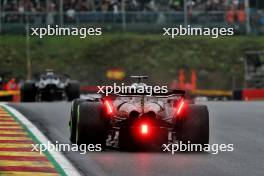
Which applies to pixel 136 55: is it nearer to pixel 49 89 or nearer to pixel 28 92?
pixel 49 89

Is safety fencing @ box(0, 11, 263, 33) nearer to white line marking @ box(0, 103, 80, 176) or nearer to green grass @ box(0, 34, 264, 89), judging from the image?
green grass @ box(0, 34, 264, 89)

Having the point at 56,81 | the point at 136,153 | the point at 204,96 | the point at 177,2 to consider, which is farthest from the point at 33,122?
the point at 177,2

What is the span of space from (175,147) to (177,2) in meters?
29.6

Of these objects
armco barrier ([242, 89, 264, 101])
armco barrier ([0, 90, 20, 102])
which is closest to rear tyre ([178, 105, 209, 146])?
armco barrier ([0, 90, 20, 102])

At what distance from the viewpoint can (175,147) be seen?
1241cm

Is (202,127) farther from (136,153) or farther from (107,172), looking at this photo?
(107,172)

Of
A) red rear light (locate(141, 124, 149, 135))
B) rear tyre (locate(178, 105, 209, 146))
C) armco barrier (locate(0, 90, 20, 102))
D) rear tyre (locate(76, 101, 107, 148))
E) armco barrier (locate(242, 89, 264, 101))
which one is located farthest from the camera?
armco barrier (locate(242, 89, 264, 101))

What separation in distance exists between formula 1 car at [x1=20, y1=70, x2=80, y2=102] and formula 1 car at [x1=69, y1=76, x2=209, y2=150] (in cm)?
1439

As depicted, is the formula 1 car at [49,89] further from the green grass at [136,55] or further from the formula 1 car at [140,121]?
the green grass at [136,55]

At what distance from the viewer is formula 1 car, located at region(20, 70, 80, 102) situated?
26.6m

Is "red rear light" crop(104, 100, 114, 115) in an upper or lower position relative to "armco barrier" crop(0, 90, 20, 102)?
lower

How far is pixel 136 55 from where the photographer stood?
4444cm

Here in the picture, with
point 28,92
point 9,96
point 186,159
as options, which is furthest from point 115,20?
point 186,159

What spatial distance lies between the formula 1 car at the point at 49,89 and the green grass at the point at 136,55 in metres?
14.5
